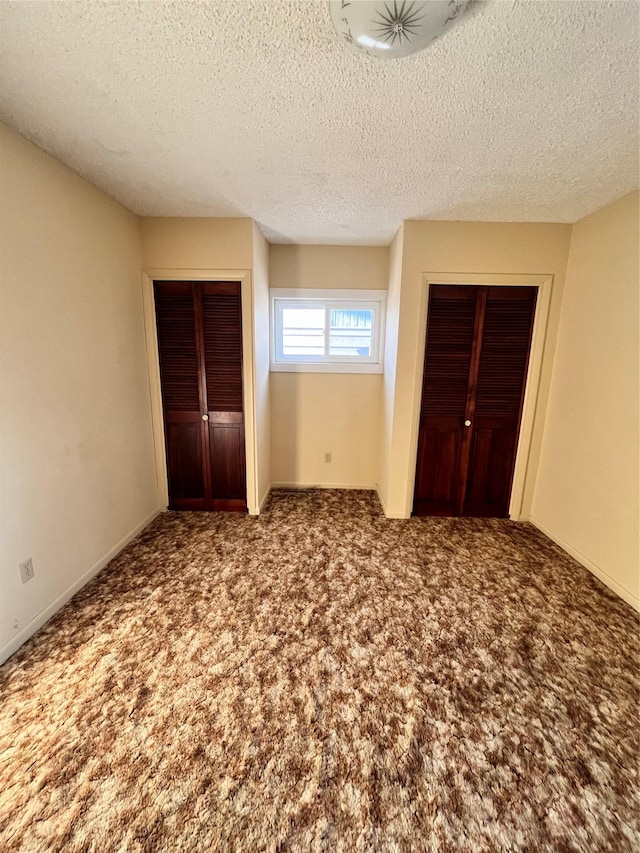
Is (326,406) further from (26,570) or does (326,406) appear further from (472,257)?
(26,570)

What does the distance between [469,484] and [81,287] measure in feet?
11.3

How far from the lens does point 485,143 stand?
1.72 m

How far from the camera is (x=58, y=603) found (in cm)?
198

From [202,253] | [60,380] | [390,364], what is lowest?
[60,380]

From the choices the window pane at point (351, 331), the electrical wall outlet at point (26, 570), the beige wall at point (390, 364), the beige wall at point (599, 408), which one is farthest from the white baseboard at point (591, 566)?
the electrical wall outlet at point (26, 570)

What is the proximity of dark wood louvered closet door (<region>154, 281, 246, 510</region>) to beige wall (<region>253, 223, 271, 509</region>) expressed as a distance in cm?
15

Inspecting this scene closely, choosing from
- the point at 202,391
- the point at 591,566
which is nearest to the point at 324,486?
the point at 202,391

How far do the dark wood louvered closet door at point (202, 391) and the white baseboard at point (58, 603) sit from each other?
656mm

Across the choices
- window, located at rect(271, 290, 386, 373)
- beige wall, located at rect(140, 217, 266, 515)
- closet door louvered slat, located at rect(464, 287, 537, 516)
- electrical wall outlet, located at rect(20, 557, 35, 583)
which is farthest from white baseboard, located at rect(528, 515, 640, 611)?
electrical wall outlet, located at rect(20, 557, 35, 583)

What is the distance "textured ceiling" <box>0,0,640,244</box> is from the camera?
3.67 feet

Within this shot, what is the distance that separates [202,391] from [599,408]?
3.16m

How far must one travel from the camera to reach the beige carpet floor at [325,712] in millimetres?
1082

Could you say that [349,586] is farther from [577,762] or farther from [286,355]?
[286,355]

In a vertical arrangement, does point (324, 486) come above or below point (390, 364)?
below
